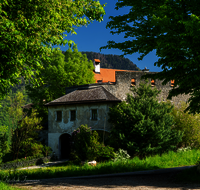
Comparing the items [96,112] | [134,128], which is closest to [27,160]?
[96,112]

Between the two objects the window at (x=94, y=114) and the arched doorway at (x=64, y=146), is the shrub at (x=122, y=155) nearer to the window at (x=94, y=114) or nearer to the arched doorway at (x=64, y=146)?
the window at (x=94, y=114)

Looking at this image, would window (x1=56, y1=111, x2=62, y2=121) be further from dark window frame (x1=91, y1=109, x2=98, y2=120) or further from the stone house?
dark window frame (x1=91, y1=109, x2=98, y2=120)

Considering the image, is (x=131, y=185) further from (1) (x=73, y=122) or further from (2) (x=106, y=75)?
(2) (x=106, y=75)

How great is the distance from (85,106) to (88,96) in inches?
42.3

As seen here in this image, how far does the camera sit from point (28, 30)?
25.6ft

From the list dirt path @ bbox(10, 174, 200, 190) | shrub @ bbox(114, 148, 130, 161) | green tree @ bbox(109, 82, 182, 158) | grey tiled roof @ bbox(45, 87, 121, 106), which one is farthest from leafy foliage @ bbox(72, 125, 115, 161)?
dirt path @ bbox(10, 174, 200, 190)

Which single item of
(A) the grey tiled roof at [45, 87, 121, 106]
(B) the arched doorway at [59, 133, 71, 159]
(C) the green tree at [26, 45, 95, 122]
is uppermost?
(C) the green tree at [26, 45, 95, 122]

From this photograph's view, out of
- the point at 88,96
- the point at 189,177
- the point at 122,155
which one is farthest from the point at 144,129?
the point at 189,177

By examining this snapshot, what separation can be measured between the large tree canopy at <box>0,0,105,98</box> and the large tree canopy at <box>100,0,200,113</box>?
4.87ft

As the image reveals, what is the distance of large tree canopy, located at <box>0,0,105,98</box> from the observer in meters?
7.34

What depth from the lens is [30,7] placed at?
809 cm

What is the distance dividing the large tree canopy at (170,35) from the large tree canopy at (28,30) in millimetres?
1483

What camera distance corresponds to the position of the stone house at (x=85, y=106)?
21.4m

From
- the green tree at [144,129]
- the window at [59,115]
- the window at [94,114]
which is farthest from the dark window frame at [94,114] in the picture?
the window at [59,115]
